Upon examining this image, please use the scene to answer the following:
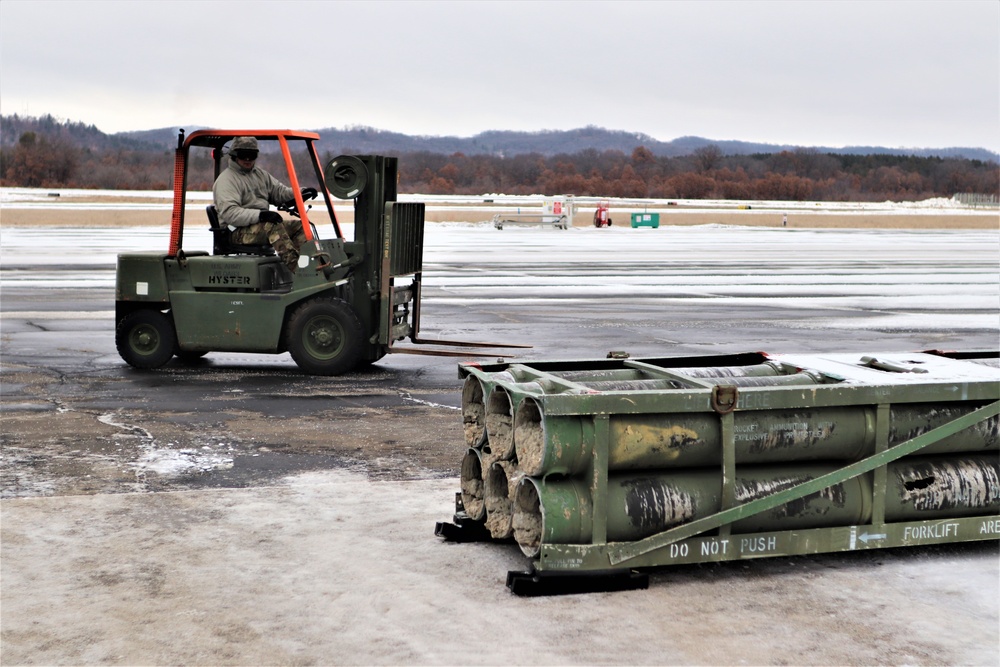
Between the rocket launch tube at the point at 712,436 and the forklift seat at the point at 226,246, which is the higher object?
the forklift seat at the point at 226,246

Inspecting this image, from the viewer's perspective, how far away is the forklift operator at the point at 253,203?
37.2ft

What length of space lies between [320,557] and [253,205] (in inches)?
248

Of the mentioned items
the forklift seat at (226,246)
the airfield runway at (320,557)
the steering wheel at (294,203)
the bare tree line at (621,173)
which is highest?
the bare tree line at (621,173)

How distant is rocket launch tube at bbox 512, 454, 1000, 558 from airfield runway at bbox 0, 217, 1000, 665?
23 cm

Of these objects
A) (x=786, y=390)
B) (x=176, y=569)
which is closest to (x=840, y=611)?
(x=786, y=390)

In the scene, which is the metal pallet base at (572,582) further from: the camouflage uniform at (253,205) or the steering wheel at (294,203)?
the steering wheel at (294,203)

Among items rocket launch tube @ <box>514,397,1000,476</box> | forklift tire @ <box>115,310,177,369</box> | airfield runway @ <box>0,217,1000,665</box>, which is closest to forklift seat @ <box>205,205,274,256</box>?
forklift tire @ <box>115,310,177,369</box>

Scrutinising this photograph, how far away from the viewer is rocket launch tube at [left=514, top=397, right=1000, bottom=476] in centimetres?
548

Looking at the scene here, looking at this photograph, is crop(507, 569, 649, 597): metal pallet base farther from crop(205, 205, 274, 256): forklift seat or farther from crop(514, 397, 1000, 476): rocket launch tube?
crop(205, 205, 274, 256): forklift seat

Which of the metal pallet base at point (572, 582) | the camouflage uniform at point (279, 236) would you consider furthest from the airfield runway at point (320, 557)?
the camouflage uniform at point (279, 236)

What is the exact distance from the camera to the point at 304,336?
11547 mm

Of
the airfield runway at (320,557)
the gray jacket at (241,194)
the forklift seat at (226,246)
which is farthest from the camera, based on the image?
A: the forklift seat at (226,246)

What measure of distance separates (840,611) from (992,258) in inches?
1276

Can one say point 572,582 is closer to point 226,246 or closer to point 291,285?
point 291,285
